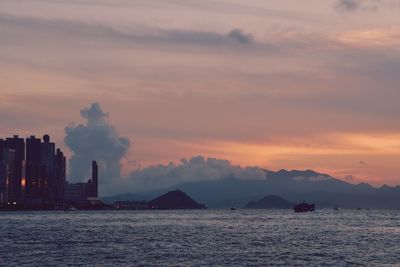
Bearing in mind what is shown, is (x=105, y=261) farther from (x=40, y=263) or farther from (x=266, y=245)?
(x=266, y=245)

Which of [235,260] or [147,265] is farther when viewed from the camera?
[235,260]

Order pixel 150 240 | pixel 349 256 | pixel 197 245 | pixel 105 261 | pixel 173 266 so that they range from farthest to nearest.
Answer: pixel 150 240 < pixel 197 245 < pixel 349 256 < pixel 105 261 < pixel 173 266

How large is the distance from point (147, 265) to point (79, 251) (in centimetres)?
2437

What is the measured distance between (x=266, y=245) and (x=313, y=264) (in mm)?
34110

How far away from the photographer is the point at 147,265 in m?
92.9

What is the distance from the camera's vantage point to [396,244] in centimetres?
13200

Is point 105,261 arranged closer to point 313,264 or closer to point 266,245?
point 313,264

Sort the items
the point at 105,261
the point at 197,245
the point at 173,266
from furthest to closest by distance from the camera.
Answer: the point at 197,245 → the point at 105,261 → the point at 173,266

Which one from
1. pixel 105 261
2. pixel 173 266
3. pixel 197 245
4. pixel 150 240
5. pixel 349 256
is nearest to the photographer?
pixel 173 266

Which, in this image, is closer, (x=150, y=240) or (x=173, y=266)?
(x=173, y=266)

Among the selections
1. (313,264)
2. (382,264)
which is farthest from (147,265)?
(382,264)

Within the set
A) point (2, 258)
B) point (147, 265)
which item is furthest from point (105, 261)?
point (2, 258)

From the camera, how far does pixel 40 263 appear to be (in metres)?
95.6

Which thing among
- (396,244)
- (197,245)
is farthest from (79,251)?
(396,244)
